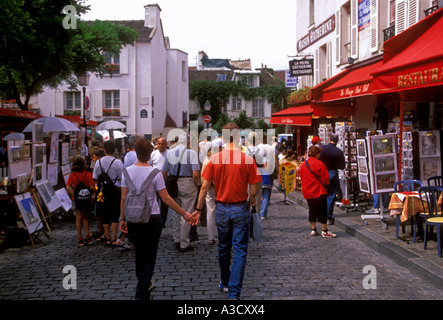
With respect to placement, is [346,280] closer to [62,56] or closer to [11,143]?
[11,143]

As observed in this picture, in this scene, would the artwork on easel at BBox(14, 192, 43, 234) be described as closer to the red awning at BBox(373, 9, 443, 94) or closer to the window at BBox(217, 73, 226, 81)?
the red awning at BBox(373, 9, 443, 94)

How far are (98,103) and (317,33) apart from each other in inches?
808

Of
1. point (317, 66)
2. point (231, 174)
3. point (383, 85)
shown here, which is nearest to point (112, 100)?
point (317, 66)

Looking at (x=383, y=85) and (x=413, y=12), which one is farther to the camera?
(x=413, y=12)

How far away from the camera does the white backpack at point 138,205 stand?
4.59 m

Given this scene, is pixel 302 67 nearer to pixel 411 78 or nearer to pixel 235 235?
pixel 411 78

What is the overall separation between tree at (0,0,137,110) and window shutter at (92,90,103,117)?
71.0 ft

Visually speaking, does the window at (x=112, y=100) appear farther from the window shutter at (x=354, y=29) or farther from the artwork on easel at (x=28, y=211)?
the artwork on easel at (x=28, y=211)

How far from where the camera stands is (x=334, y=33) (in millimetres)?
17562

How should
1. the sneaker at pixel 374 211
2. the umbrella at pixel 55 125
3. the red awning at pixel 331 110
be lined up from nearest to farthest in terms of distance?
the sneaker at pixel 374 211, the umbrella at pixel 55 125, the red awning at pixel 331 110

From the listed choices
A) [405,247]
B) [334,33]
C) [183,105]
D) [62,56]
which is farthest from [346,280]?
[183,105]

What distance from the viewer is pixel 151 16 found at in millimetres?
38469

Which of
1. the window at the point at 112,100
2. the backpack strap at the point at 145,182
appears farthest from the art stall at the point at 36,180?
the window at the point at 112,100

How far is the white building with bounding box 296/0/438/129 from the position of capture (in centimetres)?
1149
